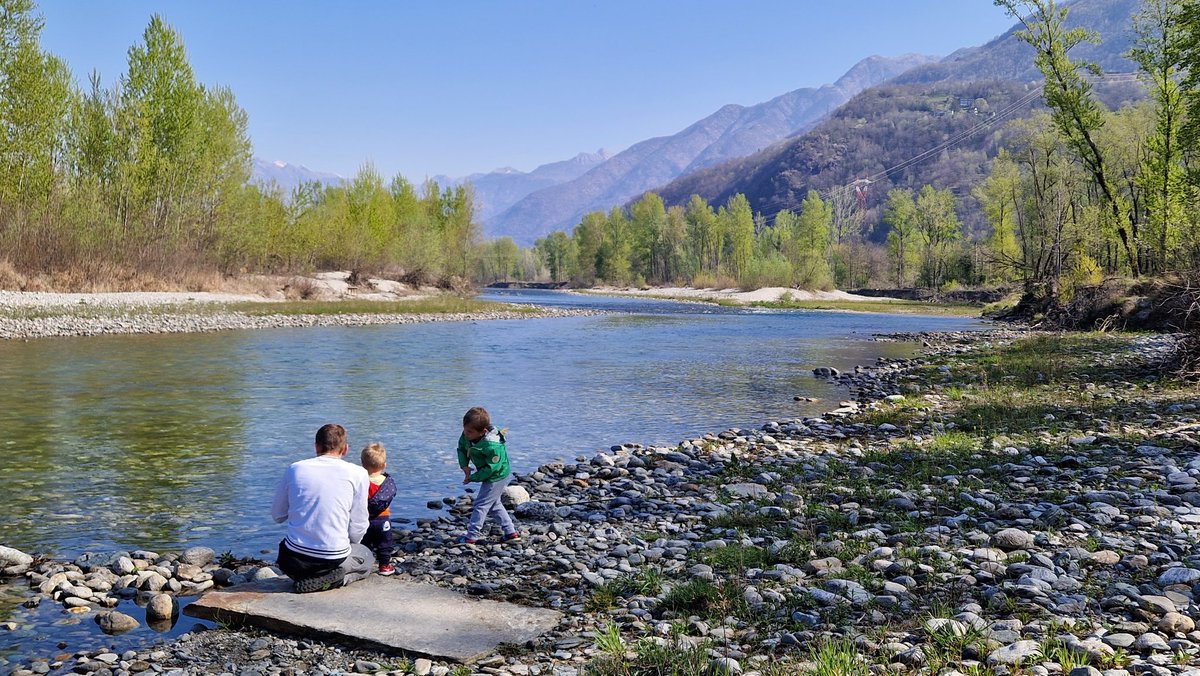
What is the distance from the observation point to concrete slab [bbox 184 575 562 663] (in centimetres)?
612

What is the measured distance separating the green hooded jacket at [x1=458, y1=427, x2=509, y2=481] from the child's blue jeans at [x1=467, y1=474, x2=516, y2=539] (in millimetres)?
89

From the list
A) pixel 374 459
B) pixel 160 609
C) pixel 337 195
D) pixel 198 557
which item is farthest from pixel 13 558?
pixel 337 195

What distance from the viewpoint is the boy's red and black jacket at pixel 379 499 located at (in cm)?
811

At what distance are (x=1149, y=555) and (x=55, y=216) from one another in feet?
183

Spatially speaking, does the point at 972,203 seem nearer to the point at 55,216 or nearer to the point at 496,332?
the point at 496,332

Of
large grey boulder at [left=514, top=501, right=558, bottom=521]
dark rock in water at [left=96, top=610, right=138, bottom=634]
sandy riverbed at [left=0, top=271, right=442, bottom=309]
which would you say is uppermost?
sandy riverbed at [left=0, top=271, right=442, bottom=309]

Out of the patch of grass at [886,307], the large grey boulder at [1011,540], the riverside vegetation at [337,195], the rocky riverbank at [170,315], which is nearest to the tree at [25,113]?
the riverside vegetation at [337,195]

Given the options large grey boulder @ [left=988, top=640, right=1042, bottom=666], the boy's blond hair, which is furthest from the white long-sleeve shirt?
large grey boulder @ [left=988, top=640, right=1042, bottom=666]

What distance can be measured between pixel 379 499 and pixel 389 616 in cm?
180

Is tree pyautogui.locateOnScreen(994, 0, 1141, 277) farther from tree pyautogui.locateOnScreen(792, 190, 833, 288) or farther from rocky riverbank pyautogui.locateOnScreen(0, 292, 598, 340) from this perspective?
tree pyautogui.locateOnScreen(792, 190, 833, 288)

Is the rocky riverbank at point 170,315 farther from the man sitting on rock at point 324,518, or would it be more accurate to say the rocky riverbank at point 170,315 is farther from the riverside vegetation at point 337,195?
the man sitting on rock at point 324,518

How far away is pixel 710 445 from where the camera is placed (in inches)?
562

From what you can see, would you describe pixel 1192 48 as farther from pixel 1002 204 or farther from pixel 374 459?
pixel 1002 204

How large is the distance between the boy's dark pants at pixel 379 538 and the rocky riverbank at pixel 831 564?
0.31 meters
